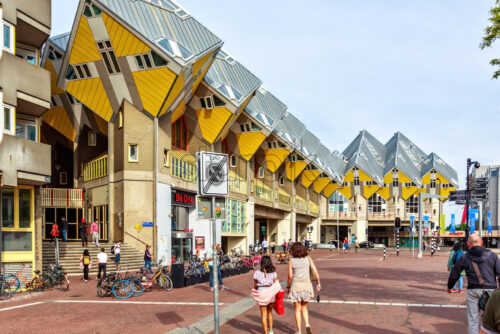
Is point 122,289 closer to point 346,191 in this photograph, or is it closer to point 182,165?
point 182,165

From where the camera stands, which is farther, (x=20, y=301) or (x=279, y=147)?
(x=279, y=147)

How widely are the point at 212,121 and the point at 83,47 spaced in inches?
470

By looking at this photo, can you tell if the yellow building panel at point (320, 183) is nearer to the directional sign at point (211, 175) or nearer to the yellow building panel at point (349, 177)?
the yellow building panel at point (349, 177)

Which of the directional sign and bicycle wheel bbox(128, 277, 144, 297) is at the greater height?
the directional sign

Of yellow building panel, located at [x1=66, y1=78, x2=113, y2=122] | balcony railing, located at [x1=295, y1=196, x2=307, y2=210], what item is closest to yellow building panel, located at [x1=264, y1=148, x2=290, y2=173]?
balcony railing, located at [x1=295, y1=196, x2=307, y2=210]

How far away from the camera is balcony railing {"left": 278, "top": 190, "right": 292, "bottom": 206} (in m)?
60.0

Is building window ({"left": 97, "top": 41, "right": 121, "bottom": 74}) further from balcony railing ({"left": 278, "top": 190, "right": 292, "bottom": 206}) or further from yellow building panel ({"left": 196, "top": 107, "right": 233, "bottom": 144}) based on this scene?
balcony railing ({"left": 278, "top": 190, "right": 292, "bottom": 206})

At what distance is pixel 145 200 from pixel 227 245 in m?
18.8

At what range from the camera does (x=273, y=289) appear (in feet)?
31.0

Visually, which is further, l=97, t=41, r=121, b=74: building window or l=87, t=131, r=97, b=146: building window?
l=87, t=131, r=97, b=146: building window

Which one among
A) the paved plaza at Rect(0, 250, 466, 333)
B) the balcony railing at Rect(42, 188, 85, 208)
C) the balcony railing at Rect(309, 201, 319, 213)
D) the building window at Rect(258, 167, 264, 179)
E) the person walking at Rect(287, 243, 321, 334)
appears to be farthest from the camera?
the balcony railing at Rect(309, 201, 319, 213)

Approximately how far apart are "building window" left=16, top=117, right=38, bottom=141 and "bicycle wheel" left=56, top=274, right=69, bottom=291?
237 inches

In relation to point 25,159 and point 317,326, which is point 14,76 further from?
point 317,326

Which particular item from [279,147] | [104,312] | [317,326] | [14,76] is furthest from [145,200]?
[279,147]
